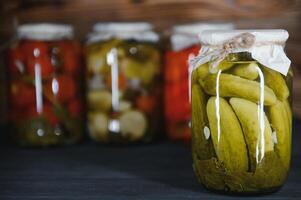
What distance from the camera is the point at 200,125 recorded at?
0.76 meters

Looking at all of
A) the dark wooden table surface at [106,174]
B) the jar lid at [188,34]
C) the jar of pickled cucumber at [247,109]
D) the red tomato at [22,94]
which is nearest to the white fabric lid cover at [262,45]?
the jar of pickled cucumber at [247,109]

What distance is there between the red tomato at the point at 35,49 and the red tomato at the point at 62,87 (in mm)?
48

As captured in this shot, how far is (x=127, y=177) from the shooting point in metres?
0.85

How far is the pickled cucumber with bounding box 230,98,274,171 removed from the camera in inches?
28.6

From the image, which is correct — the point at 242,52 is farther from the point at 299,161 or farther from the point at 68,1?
the point at 68,1

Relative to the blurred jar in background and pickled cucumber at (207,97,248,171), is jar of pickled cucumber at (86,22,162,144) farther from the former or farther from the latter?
pickled cucumber at (207,97,248,171)

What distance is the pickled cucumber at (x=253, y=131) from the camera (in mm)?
728

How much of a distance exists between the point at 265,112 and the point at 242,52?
0.24 feet

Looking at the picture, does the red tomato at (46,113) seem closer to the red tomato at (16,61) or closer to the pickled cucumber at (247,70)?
the red tomato at (16,61)

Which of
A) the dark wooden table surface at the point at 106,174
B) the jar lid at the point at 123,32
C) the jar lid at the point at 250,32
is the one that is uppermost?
the jar lid at the point at 250,32

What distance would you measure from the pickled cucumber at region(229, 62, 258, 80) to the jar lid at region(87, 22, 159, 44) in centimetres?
38

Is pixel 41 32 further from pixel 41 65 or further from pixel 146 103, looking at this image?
pixel 146 103

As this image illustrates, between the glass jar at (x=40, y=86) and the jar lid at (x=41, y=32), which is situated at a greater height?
the jar lid at (x=41, y=32)

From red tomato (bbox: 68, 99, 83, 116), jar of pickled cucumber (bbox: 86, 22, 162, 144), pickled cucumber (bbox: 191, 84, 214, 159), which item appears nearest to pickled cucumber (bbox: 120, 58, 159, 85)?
Result: jar of pickled cucumber (bbox: 86, 22, 162, 144)
